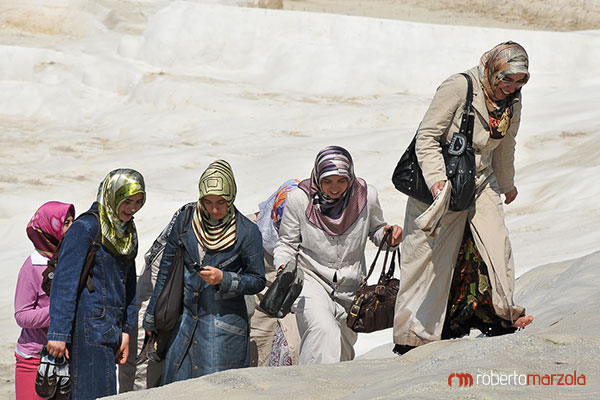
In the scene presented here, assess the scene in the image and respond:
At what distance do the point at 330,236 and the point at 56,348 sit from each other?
1.48 metres

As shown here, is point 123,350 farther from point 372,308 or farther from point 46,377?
point 372,308

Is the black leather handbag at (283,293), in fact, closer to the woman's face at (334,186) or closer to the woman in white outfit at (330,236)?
the woman in white outfit at (330,236)

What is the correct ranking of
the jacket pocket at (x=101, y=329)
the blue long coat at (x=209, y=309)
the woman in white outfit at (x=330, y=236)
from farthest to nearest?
the woman in white outfit at (x=330, y=236), the blue long coat at (x=209, y=309), the jacket pocket at (x=101, y=329)

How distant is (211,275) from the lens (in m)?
4.28

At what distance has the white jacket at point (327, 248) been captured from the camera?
4.78 meters

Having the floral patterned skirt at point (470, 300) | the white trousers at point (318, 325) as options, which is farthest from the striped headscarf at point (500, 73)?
the white trousers at point (318, 325)

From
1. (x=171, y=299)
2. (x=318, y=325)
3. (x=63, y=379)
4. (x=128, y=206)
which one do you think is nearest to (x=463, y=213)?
(x=318, y=325)

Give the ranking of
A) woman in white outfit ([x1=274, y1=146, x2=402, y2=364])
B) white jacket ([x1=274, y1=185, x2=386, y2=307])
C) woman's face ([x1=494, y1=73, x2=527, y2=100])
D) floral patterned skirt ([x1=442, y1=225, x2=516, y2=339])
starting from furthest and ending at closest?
white jacket ([x1=274, y1=185, x2=386, y2=307]) < woman in white outfit ([x1=274, y1=146, x2=402, y2=364]) < floral patterned skirt ([x1=442, y1=225, x2=516, y2=339]) < woman's face ([x1=494, y1=73, x2=527, y2=100])

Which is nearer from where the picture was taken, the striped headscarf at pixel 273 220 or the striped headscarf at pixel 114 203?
the striped headscarf at pixel 114 203

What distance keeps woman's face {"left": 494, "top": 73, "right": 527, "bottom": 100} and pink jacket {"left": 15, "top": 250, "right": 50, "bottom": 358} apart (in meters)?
2.26

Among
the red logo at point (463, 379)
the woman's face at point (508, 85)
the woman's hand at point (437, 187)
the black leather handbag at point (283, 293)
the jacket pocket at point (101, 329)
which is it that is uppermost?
the woman's face at point (508, 85)

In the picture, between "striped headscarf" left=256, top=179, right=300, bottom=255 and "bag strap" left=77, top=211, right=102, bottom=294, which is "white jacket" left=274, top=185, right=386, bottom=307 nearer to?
"striped headscarf" left=256, top=179, right=300, bottom=255

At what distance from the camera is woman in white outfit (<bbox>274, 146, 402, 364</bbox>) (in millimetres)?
4672

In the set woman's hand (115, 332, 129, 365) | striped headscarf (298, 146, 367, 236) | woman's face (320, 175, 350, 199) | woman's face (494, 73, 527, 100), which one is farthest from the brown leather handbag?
woman's hand (115, 332, 129, 365)
